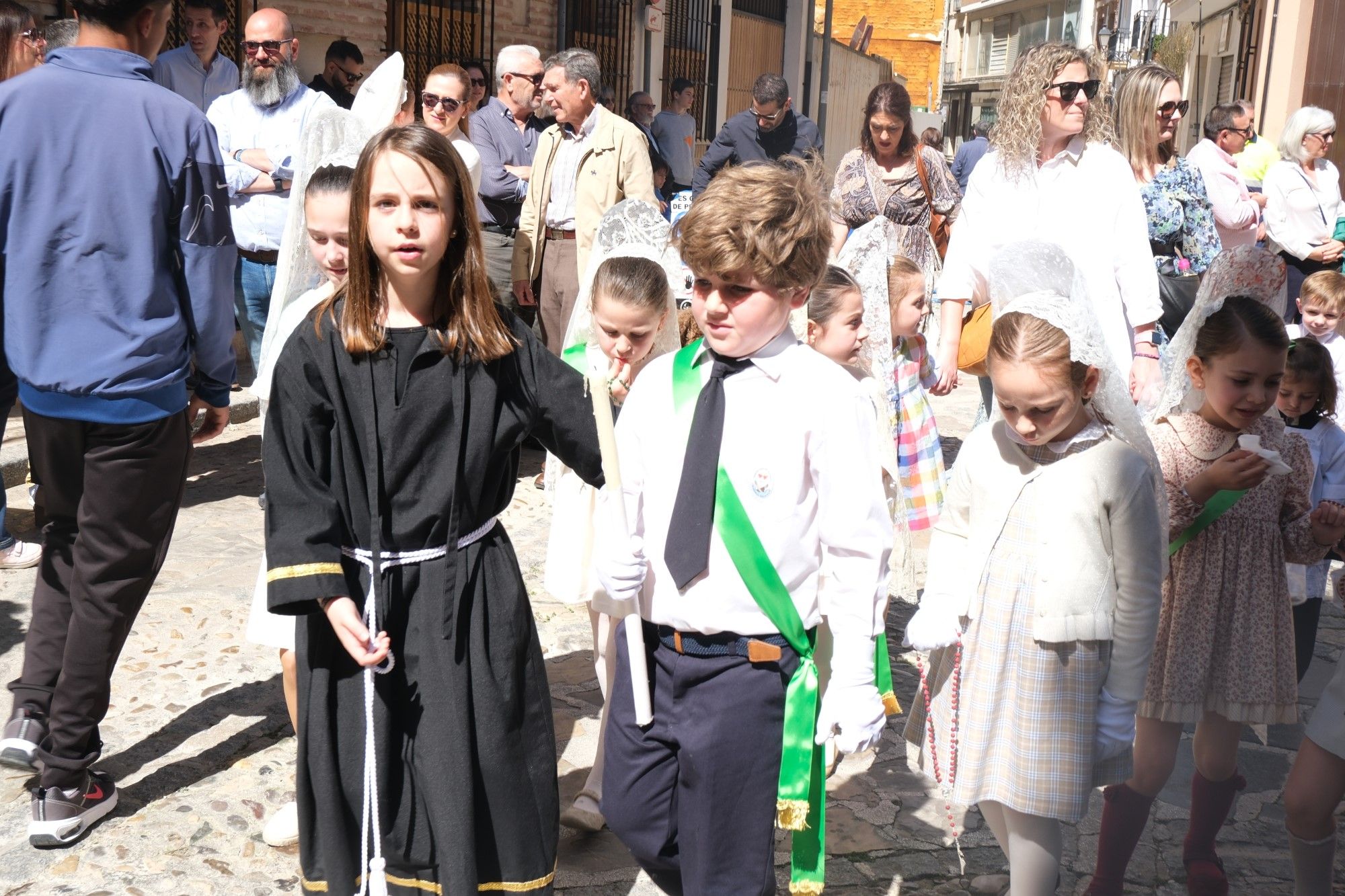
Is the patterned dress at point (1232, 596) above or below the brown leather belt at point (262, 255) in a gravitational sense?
below

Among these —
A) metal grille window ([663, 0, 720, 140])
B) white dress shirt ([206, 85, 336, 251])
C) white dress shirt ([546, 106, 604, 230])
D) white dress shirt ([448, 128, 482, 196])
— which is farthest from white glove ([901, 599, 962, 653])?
metal grille window ([663, 0, 720, 140])

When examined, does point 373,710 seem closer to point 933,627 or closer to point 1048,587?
point 933,627

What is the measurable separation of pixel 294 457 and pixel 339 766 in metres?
0.59

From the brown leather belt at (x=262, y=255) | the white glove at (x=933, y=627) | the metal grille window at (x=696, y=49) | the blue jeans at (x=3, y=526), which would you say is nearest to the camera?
the white glove at (x=933, y=627)

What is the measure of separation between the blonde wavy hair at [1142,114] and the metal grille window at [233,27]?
6.31m

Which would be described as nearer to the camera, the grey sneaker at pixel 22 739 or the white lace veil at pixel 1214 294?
the white lace veil at pixel 1214 294

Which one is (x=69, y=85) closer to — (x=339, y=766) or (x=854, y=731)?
(x=339, y=766)

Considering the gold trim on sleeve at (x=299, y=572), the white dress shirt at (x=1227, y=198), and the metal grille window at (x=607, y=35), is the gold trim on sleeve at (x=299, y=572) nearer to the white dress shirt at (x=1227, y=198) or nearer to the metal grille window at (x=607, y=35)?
the white dress shirt at (x=1227, y=198)

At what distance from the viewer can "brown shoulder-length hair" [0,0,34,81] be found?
17.6 ft

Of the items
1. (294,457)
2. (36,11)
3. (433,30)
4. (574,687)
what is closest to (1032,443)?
(294,457)

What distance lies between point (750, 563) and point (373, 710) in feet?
2.47

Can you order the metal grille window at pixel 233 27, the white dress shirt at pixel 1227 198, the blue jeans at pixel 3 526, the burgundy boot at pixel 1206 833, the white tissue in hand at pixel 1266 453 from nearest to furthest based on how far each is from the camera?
the white tissue in hand at pixel 1266 453 → the burgundy boot at pixel 1206 833 → the blue jeans at pixel 3 526 → the white dress shirt at pixel 1227 198 → the metal grille window at pixel 233 27

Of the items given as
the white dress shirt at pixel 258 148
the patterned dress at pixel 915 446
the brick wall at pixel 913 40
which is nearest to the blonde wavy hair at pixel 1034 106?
the patterned dress at pixel 915 446

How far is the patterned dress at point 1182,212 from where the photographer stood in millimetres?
5652
